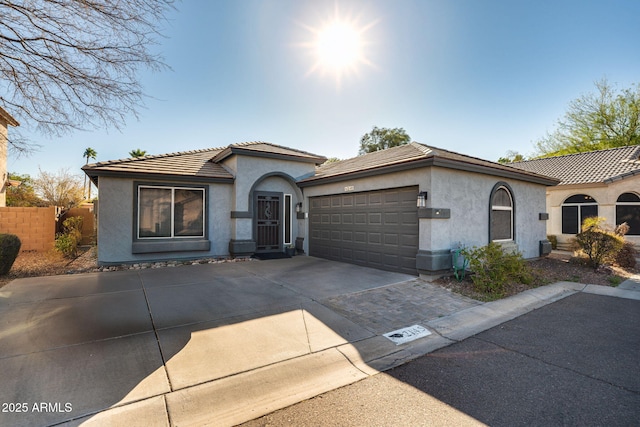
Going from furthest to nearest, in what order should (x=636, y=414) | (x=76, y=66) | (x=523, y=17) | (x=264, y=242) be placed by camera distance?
(x=264, y=242)
(x=523, y=17)
(x=76, y=66)
(x=636, y=414)

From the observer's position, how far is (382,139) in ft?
121

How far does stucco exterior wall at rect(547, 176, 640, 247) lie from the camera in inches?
528

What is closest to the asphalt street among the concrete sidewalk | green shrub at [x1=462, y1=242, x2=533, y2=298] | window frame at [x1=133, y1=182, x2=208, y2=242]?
the concrete sidewalk

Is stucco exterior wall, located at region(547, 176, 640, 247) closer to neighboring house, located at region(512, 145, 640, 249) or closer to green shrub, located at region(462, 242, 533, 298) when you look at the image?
neighboring house, located at region(512, 145, 640, 249)

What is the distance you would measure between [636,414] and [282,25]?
1087 cm

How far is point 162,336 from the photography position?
13.8 feet

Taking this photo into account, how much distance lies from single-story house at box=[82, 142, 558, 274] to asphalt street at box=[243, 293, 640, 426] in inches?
128

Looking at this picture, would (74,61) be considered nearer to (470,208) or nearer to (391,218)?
(391,218)

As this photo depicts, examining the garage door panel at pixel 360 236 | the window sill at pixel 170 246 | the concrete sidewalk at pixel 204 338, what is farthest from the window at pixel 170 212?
the garage door panel at pixel 360 236

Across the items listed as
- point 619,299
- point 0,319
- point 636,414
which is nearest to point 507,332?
point 636,414

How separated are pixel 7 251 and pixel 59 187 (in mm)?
18818

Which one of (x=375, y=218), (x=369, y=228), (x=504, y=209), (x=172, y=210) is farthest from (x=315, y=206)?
(x=504, y=209)

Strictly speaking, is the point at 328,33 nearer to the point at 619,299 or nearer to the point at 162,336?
the point at 162,336

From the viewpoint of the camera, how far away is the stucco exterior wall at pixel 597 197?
44.0 feet
